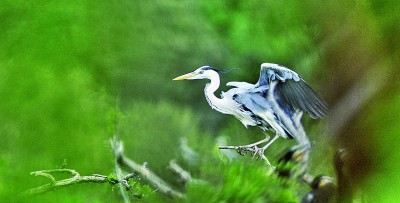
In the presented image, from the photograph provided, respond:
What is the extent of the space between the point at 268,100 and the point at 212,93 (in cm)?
10

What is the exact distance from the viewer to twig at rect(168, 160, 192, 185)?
1.00 metres

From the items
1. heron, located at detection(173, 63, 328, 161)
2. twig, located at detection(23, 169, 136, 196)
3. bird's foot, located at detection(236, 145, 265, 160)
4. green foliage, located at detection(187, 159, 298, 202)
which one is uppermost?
heron, located at detection(173, 63, 328, 161)

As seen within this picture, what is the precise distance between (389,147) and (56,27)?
66 centimetres

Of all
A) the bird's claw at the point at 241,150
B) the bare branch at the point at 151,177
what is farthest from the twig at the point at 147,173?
the bird's claw at the point at 241,150

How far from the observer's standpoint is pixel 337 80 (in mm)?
1032

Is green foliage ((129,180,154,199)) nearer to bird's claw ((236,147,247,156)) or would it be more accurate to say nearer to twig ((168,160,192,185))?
twig ((168,160,192,185))

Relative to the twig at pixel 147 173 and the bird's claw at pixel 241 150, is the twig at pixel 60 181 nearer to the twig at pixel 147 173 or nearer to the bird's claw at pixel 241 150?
the twig at pixel 147 173

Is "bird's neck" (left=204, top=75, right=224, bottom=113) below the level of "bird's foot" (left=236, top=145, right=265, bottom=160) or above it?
above

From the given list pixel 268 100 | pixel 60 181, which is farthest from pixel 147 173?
pixel 268 100

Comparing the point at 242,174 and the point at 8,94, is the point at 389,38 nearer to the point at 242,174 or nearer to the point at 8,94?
the point at 242,174

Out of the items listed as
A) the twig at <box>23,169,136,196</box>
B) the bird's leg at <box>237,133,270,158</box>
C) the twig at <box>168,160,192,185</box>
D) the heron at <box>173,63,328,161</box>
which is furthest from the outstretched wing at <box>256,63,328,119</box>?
the twig at <box>23,169,136,196</box>

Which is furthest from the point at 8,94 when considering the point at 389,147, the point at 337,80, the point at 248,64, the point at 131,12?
the point at 389,147

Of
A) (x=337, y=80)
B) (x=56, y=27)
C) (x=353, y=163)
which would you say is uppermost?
(x=56, y=27)

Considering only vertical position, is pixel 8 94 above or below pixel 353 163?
above
